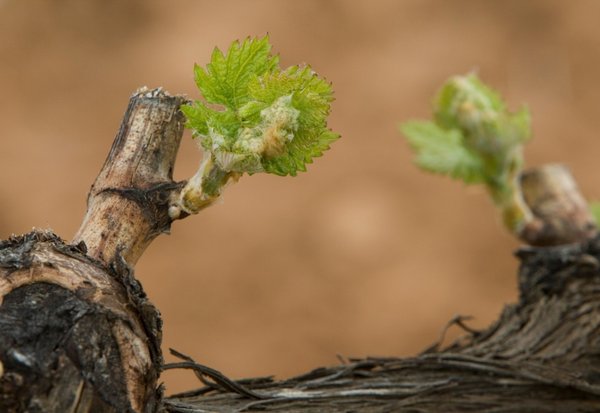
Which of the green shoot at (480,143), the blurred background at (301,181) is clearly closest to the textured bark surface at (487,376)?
the green shoot at (480,143)

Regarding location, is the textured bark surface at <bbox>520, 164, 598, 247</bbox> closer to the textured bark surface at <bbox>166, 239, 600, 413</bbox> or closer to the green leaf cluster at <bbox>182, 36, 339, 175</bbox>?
the textured bark surface at <bbox>166, 239, 600, 413</bbox>

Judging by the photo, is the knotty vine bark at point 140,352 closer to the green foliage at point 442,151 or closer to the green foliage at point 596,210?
the green foliage at point 442,151

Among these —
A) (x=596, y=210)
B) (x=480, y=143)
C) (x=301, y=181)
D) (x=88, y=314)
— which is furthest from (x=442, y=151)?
(x=301, y=181)

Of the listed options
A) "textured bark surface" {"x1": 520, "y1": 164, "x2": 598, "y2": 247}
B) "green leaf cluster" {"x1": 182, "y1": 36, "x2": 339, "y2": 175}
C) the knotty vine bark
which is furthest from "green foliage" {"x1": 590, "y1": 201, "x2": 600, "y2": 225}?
"green leaf cluster" {"x1": 182, "y1": 36, "x2": 339, "y2": 175}

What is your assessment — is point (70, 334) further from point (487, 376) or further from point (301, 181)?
point (301, 181)

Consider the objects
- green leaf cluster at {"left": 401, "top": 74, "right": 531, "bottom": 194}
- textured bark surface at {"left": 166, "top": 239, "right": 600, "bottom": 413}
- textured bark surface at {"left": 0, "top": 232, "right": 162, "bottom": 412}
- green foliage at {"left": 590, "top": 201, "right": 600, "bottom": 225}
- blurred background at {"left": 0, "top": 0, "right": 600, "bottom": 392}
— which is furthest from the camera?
blurred background at {"left": 0, "top": 0, "right": 600, "bottom": 392}
